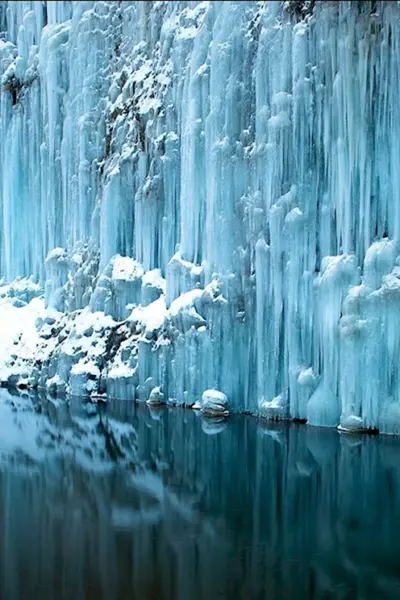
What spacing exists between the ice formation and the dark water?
244 centimetres

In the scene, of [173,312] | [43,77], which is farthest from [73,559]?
[43,77]

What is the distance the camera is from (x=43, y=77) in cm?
3177

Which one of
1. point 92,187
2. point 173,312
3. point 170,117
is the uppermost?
point 170,117

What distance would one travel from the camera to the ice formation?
17.4 m

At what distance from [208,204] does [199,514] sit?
12.1 metres

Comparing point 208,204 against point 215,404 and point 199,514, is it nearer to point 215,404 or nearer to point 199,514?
point 215,404

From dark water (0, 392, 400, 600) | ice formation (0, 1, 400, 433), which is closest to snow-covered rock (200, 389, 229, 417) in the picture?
ice formation (0, 1, 400, 433)

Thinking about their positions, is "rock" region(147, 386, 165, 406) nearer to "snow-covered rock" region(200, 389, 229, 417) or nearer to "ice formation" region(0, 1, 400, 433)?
"ice formation" region(0, 1, 400, 433)

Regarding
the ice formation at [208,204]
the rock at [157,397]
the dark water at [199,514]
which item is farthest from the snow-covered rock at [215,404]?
the rock at [157,397]

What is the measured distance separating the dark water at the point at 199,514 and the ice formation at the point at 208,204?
2.44m

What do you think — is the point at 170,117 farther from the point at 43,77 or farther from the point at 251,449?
the point at 251,449

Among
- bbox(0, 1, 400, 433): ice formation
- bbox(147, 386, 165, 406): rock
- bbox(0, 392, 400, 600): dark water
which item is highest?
bbox(0, 1, 400, 433): ice formation

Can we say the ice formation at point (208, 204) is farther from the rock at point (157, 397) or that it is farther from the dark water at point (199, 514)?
the dark water at point (199, 514)

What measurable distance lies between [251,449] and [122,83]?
58.1ft
